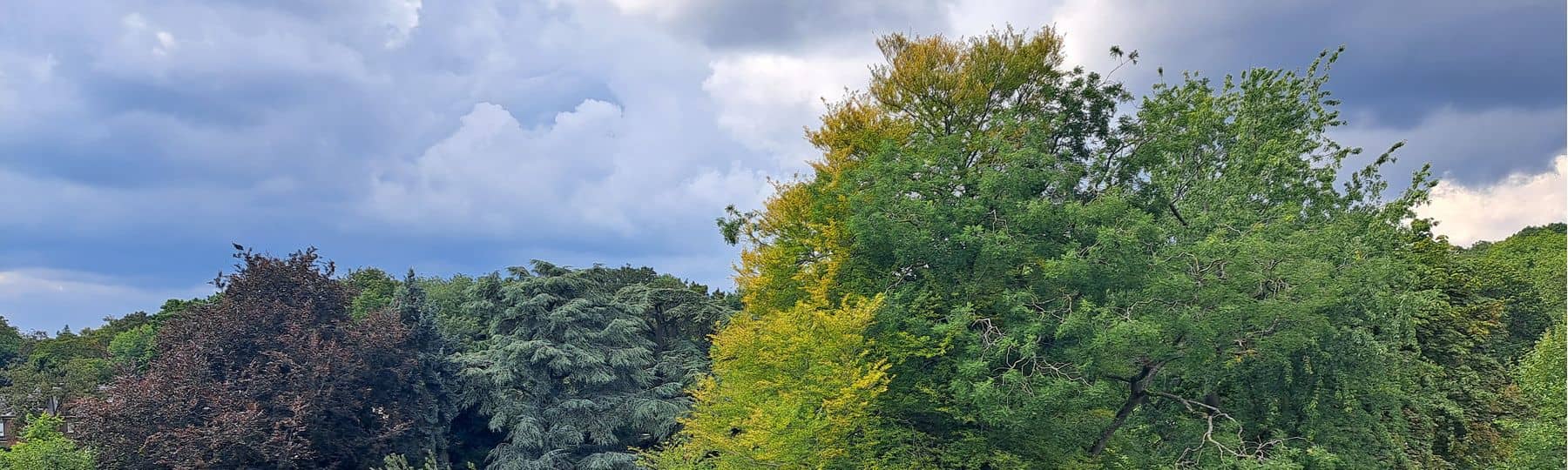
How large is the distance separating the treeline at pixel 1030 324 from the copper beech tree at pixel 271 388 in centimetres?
9

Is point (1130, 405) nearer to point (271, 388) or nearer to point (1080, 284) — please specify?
point (1080, 284)

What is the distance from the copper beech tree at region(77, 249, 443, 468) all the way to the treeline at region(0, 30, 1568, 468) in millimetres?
90

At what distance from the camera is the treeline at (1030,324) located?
48.3 ft

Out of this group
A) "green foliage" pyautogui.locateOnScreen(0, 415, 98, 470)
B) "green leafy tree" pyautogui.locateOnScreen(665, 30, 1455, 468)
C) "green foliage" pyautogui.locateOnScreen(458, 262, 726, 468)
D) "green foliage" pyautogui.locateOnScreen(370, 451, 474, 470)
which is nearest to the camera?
"green leafy tree" pyautogui.locateOnScreen(665, 30, 1455, 468)

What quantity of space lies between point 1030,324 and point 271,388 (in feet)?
63.4

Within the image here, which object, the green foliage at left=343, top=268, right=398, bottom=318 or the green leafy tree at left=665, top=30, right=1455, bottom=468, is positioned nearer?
the green leafy tree at left=665, top=30, right=1455, bottom=468

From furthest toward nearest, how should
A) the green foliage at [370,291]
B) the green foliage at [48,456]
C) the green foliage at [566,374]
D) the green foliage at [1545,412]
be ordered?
the green foliage at [370,291], the green foliage at [566,374], the green foliage at [48,456], the green foliage at [1545,412]

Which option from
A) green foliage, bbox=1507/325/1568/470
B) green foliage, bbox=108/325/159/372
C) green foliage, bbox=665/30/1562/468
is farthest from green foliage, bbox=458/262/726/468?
green foliage, bbox=1507/325/1568/470

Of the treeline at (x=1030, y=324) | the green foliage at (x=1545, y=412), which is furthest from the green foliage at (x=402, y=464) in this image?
the green foliage at (x=1545, y=412)

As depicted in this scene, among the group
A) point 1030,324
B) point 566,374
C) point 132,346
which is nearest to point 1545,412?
point 1030,324

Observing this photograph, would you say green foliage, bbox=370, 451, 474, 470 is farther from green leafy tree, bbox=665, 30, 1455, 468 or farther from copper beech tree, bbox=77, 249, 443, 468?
green leafy tree, bbox=665, 30, 1455, 468

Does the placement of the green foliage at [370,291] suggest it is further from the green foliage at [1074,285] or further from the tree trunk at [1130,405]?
the tree trunk at [1130,405]

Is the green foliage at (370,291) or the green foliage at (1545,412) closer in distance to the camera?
the green foliage at (1545,412)

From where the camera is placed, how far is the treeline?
48.3ft
